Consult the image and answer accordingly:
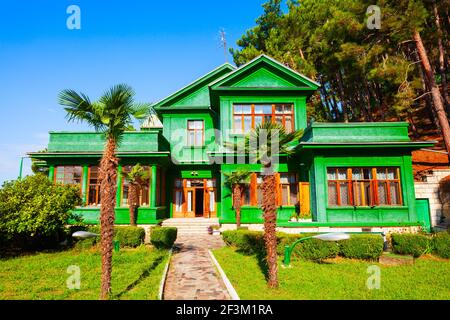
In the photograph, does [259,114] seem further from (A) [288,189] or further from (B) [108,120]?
(B) [108,120]

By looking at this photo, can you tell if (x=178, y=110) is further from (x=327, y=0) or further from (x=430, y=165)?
(x=430, y=165)

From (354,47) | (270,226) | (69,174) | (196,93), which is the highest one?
(354,47)

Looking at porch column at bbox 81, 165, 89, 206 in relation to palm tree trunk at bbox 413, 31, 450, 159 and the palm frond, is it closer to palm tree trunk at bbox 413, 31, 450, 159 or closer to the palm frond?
the palm frond

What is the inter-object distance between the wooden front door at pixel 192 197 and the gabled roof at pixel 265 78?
281 inches

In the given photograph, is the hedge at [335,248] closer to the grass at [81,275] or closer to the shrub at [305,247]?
the shrub at [305,247]

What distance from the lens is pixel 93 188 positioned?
17969 millimetres

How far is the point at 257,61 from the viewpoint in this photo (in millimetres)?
19688

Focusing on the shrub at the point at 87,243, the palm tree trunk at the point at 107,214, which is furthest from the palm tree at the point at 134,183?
the palm tree trunk at the point at 107,214

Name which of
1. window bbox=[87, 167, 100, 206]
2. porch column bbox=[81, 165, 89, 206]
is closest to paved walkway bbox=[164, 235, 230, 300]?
window bbox=[87, 167, 100, 206]

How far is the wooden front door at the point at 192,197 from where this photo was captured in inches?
832

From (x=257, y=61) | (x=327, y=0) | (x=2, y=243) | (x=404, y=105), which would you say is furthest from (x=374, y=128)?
(x=2, y=243)

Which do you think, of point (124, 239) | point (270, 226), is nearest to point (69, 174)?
point (124, 239)

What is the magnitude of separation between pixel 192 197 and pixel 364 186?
11.6m

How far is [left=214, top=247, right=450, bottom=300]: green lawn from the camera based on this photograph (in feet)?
22.9
